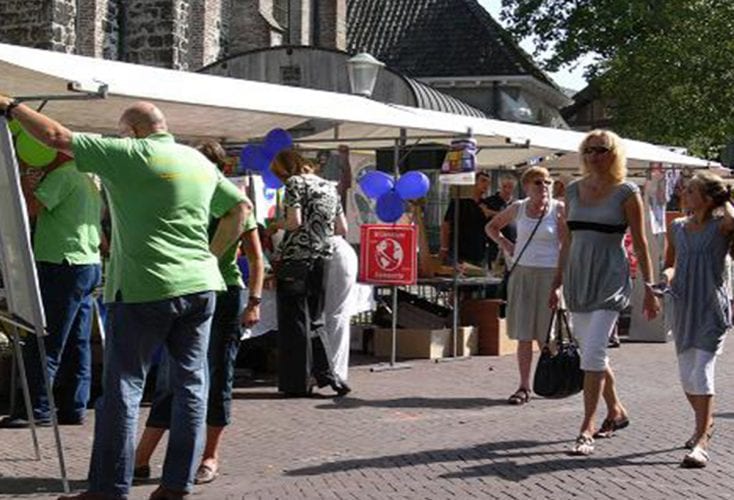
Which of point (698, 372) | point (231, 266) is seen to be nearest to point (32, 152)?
point (231, 266)

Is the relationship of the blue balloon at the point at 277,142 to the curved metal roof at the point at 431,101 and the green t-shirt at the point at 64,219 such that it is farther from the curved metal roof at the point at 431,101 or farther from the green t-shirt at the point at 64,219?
the curved metal roof at the point at 431,101

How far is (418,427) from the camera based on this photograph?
8375 millimetres

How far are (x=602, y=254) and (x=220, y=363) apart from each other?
7.54ft

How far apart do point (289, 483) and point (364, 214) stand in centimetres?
645

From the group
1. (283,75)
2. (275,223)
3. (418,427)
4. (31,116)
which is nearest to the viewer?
(31,116)

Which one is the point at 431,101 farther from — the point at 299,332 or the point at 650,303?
the point at 650,303

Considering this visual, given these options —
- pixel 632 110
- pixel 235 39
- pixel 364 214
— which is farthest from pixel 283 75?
pixel 364 214

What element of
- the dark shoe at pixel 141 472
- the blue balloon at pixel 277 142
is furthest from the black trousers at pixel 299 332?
the dark shoe at pixel 141 472

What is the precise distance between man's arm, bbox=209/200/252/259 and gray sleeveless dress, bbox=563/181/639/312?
205 cm

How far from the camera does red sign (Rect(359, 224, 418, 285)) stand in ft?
36.7

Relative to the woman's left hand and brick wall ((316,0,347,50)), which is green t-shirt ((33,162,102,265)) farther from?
brick wall ((316,0,347,50))

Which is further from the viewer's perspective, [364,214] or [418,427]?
[364,214]

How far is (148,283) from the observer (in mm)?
5539

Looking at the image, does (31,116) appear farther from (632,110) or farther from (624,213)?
(632,110)
